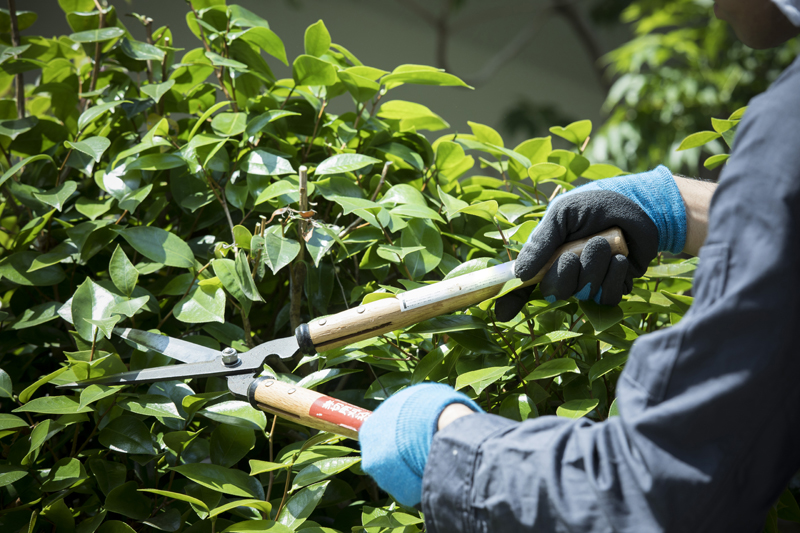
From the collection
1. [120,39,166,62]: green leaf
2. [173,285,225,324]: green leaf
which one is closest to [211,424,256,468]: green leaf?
[173,285,225,324]: green leaf

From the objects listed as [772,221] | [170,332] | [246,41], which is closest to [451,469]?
[772,221]

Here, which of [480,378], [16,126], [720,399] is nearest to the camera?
[720,399]

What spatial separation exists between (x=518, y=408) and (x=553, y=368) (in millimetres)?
58

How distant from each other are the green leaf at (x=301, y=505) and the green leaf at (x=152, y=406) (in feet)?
0.50

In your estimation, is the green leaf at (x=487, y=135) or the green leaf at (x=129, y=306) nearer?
the green leaf at (x=129, y=306)

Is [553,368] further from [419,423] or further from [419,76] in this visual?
[419,76]

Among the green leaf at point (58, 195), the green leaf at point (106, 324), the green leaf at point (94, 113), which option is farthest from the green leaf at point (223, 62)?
the green leaf at point (106, 324)

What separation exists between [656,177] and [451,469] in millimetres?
535

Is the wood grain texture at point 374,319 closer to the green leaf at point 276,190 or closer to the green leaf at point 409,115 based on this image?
the green leaf at point 276,190

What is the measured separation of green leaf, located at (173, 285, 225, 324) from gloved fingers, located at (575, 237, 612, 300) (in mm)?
424

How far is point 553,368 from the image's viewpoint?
633 millimetres

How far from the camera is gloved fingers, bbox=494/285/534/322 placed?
0.68m

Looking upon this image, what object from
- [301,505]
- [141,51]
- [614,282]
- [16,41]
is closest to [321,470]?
[301,505]

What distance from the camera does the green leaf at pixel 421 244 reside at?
752mm
